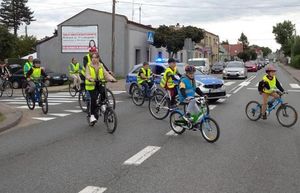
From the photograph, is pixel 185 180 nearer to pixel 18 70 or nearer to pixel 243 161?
pixel 243 161

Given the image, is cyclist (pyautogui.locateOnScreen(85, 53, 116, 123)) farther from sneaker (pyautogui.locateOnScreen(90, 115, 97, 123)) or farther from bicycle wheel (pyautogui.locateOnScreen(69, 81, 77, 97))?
bicycle wheel (pyautogui.locateOnScreen(69, 81, 77, 97))

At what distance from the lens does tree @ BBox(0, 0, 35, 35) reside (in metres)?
95.1

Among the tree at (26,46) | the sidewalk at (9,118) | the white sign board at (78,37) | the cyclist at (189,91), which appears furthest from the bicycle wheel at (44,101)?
the tree at (26,46)

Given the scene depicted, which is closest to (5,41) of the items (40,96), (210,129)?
(40,96)

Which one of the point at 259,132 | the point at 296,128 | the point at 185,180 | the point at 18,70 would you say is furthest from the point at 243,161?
the point at 18,70

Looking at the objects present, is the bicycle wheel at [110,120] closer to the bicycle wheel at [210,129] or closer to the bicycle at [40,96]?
the bicycle wheel at [210,129]

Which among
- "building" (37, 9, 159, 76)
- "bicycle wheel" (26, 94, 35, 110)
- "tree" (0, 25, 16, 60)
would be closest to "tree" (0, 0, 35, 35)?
"tree" (0, 25, 16, 60)

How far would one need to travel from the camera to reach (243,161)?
7.24 metres

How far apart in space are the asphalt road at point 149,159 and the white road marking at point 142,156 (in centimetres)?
2

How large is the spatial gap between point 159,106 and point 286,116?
3318mm

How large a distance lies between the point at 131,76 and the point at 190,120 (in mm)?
9496

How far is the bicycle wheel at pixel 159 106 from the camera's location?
12375mm

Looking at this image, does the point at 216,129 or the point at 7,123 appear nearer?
the point at 216,129

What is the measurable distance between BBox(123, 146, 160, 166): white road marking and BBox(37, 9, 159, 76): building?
30641 mm
